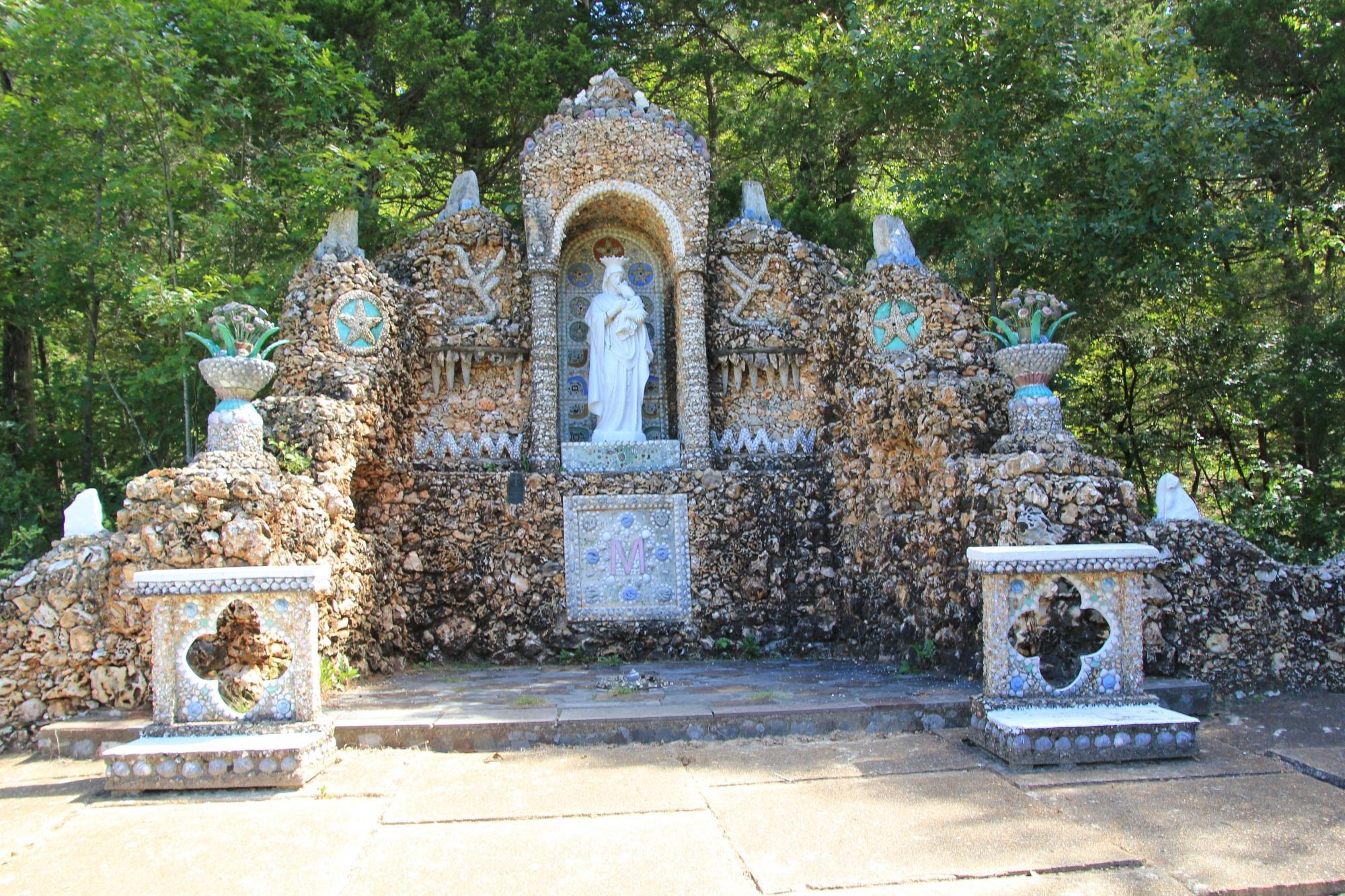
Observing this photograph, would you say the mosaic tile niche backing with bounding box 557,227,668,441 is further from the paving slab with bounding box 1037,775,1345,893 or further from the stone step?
the paving slab with bounding box 1037,775,1345,893

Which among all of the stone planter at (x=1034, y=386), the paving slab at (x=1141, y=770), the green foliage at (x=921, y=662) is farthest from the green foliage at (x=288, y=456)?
the stone planter at (x=1034, y=386)

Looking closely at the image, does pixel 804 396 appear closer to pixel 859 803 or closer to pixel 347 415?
pixel 347 415

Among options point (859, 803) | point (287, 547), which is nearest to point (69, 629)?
point (287, 547)

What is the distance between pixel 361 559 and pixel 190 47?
588cm

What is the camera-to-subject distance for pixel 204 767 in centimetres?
469

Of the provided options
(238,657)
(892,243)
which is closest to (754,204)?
(892,243)

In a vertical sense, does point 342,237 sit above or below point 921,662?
above

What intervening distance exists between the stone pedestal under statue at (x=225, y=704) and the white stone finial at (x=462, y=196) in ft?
18.9

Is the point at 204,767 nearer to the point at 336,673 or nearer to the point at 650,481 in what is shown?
the point at 336,673

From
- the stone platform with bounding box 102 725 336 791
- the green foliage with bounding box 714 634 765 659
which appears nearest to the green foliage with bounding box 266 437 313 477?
the stone platform with bounding box 102 725 336 791

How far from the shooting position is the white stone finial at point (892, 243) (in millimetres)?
9031

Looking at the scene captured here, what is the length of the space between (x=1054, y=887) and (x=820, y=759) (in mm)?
1843

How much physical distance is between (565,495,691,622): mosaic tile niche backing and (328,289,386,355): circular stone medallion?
242 centimetres

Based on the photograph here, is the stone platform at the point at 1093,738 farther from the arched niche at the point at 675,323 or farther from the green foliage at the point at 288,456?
the green foliage at the point at 288,456
